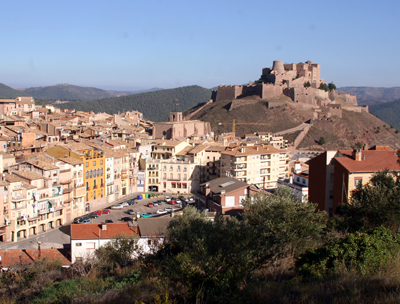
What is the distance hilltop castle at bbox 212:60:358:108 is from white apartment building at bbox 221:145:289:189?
42.4m

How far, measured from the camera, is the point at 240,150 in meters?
40.7

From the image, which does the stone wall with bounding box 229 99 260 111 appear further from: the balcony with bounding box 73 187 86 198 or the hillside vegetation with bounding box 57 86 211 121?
the hillside vegetation with bounding box 57 86 211 121

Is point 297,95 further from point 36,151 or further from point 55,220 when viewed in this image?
point 55,220

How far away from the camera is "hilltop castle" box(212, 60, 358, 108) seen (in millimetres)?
83062

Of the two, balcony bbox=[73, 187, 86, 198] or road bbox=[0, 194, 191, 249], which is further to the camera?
balcony bbox=[73, 187, 86, 198]

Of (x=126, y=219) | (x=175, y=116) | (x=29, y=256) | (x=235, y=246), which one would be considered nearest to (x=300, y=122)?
(x=175, y=116)

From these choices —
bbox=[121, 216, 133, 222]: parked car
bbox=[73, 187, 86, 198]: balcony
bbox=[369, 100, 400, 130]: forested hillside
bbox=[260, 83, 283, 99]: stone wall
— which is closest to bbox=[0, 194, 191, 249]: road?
bbox=[121, 216, 133, 222]: parked car

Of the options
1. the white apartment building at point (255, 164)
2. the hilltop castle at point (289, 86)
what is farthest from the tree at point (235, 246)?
the hilltop castle at point (289, 86)

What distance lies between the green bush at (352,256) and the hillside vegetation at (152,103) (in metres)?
138

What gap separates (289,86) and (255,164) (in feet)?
157

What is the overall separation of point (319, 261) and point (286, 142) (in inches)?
2246

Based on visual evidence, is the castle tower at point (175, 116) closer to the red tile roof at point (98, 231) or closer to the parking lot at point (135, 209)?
the parking lot at point (135, 209)

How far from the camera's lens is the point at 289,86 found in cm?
8500

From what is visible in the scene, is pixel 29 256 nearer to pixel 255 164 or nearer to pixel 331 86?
pixel 255 164
